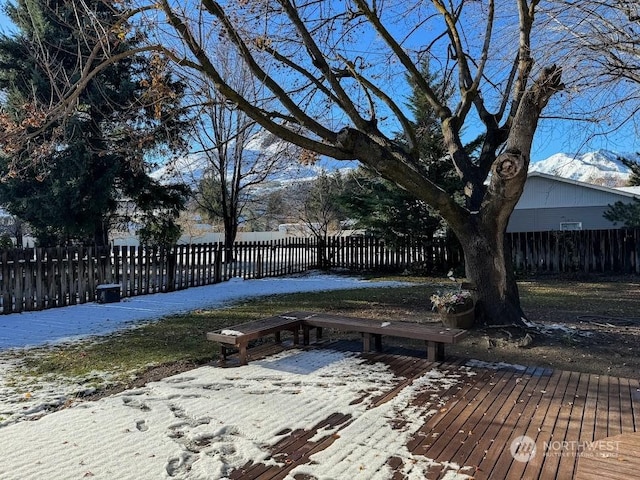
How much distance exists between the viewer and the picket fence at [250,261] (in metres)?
8.95

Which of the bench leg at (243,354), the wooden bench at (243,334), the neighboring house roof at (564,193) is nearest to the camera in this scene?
the wooden bench at (243,334)

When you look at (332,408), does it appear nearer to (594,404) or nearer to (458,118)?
(594,404)

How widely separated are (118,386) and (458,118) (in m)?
6.28

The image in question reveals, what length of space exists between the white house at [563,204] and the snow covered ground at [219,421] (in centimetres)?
1827

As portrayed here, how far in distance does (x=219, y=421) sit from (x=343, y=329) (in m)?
2.46

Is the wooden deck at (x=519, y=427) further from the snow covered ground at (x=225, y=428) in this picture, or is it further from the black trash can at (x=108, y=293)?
the black trash can at (x=108, y=293)

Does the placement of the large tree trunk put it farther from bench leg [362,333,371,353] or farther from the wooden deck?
bench leg [362,333,371,353]

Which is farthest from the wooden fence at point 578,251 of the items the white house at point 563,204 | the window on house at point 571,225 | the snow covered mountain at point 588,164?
the window on house at point 571,225

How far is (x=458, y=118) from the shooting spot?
766cm

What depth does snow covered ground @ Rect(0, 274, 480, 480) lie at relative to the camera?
9.51ft

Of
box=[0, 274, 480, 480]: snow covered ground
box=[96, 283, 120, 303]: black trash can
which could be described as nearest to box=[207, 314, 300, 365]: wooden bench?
box=[0, 274, 480, 480]: snow covered ground

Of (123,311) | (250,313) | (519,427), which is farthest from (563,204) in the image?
(519,427)

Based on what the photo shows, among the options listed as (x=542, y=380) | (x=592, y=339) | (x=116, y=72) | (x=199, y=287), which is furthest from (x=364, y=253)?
(x=542, y=380)

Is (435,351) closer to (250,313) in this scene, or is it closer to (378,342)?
(378,342)
